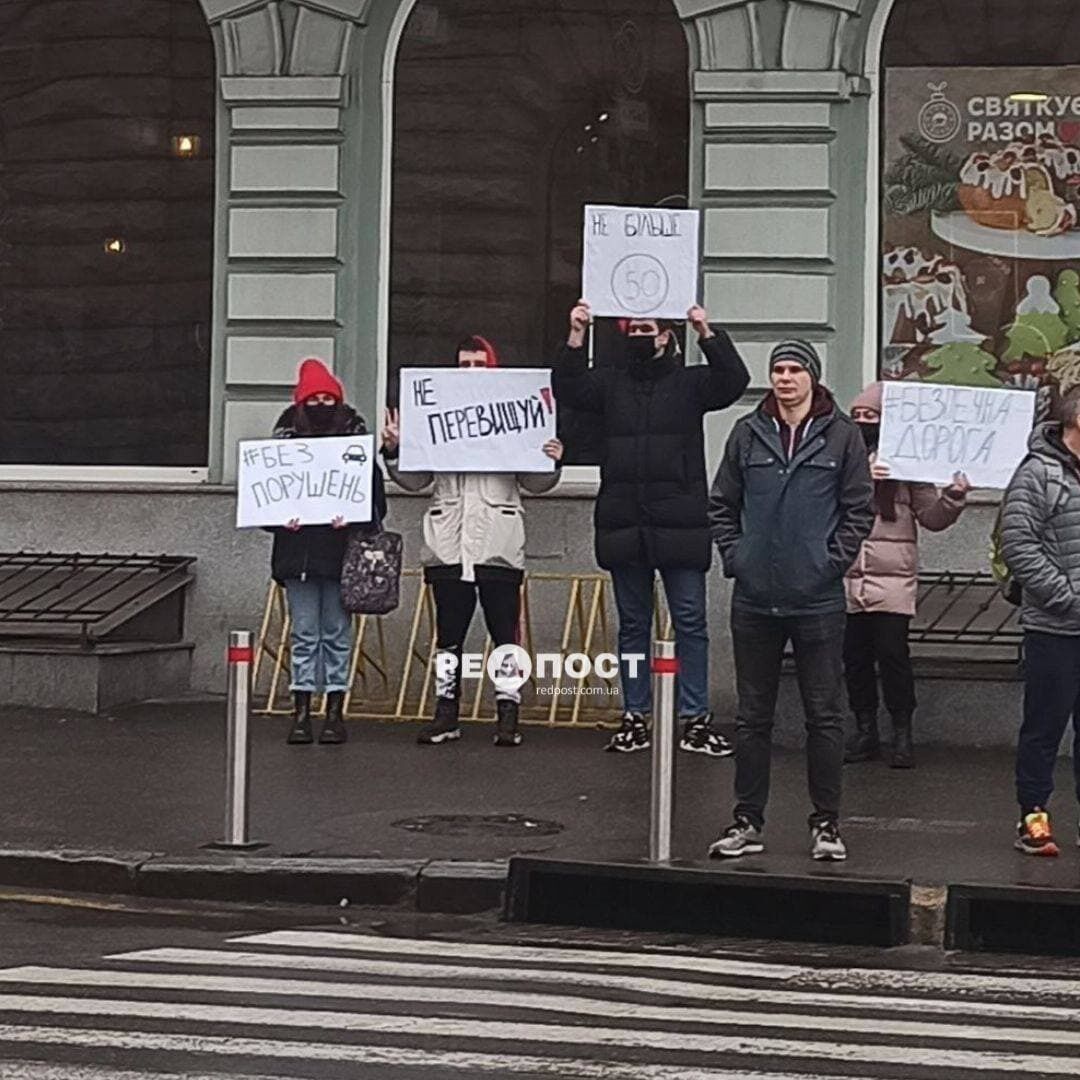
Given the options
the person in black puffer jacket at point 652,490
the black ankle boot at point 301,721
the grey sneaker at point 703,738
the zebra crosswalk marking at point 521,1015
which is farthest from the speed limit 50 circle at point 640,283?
the zebra crosswalk marking at point 521,1015

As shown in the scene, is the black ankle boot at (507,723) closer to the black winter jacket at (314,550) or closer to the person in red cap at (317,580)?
the person in red cap at (317,580)

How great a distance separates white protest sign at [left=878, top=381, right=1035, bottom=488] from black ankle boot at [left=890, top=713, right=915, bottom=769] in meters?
1.43

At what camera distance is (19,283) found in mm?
18047

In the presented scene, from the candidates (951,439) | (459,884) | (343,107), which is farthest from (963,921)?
(343,107)

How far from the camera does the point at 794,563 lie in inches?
441

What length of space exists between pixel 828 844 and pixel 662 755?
78cm

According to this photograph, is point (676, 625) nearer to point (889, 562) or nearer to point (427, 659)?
point (889, 562)

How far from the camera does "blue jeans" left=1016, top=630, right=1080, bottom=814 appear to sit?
37.4ft

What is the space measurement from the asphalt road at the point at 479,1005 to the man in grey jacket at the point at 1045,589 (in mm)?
1481

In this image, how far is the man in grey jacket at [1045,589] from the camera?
37.0 feet

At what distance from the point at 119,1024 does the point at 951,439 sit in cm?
647

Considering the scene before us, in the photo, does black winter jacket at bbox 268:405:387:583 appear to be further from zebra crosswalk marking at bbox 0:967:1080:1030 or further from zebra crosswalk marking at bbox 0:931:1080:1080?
zebra crosswalk marking at bbox 0:967:1080:1030

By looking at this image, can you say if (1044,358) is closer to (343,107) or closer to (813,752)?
(343,107)

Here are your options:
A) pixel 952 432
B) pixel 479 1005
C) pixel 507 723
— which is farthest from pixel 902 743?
pixel 479 1005
